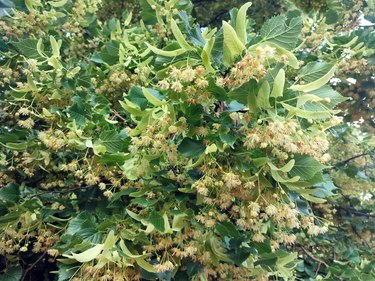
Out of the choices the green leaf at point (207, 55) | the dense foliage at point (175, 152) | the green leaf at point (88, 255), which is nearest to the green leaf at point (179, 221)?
→ the dense foliage at point (175, 152)

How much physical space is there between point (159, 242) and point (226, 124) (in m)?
0.42

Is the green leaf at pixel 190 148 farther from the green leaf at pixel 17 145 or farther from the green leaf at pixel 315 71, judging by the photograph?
the green leaf at pixel 17 145

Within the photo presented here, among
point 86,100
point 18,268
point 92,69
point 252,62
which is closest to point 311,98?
point 252,62

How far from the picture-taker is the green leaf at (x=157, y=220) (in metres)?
1.25

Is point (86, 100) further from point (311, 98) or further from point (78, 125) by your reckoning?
point (311, 98)

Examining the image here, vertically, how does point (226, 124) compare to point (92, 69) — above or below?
above

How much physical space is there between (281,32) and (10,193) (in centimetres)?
129

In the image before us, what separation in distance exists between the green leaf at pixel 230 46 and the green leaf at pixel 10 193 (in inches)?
45.8

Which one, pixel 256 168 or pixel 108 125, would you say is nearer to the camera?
pixel 256 168

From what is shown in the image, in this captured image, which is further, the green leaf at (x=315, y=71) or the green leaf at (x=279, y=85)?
the green leaf at (x=315, y=71)

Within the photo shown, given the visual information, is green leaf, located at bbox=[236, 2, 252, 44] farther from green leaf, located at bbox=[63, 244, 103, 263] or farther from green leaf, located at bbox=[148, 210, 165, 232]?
green leaf, located at bbox=[63, 244, 103, 263]

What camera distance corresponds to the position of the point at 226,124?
3.97 ft

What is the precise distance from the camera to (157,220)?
1.28 meters

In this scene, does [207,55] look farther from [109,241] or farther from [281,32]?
[109,241]
